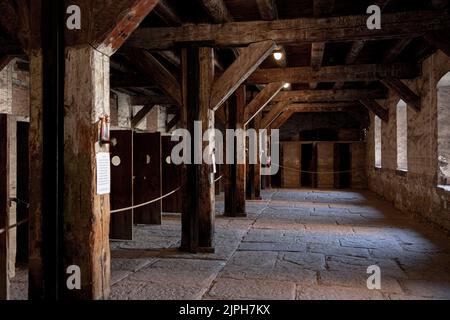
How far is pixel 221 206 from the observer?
30.1ft

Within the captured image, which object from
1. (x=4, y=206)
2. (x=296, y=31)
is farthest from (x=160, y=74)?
(x=4, y=206)

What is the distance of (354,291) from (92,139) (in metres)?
2.56

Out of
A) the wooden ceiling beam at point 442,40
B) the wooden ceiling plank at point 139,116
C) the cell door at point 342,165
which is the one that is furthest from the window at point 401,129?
the wooden ceiling plank at point 139,116

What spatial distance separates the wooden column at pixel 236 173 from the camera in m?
7.67

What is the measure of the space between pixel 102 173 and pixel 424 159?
594 cm

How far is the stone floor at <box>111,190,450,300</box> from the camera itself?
11.3ft

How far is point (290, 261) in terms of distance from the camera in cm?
445

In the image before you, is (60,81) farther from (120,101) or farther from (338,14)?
(120,101)

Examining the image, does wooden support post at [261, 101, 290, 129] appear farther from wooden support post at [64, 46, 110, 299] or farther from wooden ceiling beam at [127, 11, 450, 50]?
wooden support post at [64, 46, 110, 299]

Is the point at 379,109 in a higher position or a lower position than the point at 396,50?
lower

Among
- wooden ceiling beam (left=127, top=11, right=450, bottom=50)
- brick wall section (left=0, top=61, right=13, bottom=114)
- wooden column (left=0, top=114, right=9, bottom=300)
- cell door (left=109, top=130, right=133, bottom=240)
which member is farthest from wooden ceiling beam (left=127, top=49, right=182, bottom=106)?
brick wall section (left=0, top=61, right=13, bottom=114)

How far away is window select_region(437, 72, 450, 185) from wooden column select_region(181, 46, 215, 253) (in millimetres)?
3775

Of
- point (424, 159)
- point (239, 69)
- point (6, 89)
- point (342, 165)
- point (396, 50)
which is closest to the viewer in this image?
point (239, 69)

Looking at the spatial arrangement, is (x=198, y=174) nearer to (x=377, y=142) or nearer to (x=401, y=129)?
(x=401, y=129)
